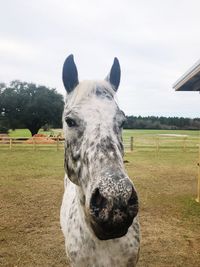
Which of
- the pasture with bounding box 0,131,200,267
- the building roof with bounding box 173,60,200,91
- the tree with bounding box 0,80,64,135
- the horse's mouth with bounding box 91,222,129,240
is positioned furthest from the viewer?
the tree with bounding box 0,80,64,135

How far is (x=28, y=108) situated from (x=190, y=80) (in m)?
34.0

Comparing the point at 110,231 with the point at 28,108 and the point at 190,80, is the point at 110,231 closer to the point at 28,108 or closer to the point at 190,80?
the point at 190,80

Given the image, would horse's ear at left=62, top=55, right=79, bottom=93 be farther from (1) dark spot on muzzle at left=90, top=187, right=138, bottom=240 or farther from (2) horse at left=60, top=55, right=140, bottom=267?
(1) dark spot on muzzle at left=90, top=187, right=138, bottom=240

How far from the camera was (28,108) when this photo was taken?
4081cm

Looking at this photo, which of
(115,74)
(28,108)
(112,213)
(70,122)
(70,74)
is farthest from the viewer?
(28,108)

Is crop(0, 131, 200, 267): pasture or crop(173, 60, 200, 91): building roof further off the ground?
crop(173, 60, 200, 91): building roof

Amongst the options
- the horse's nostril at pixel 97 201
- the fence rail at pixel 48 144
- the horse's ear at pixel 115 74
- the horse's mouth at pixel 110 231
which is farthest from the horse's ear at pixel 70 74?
the fence rail at pixel 48 144

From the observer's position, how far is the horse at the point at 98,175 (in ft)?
6.37

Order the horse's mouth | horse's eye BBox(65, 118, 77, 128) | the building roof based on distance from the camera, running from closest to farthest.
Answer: the horse's mouth, horse's eye BBox(65, 118, 77, 128), the building roof

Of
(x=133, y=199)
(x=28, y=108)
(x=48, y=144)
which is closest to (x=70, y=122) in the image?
(x=133, y=199)

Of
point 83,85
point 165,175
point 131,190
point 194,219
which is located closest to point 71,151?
point 83,85

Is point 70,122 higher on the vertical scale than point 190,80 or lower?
lower

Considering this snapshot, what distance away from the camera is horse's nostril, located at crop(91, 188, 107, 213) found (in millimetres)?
1957

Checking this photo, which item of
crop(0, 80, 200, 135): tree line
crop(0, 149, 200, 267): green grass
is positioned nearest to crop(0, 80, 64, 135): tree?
crop(0, 80, 200, 135): tree line
